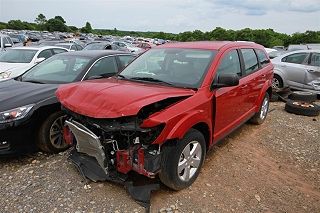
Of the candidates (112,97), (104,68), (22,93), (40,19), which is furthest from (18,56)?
(40,19)

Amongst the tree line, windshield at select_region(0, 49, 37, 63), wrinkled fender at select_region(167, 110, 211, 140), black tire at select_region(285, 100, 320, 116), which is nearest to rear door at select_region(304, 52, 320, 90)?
black tire at select_region(285, 100, 320, 116)

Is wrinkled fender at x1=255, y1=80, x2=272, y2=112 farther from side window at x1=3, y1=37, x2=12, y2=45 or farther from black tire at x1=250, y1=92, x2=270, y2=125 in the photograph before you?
side window at x1=3, y1=37, x2=12, y2=45

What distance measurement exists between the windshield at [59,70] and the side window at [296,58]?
6.62 metres

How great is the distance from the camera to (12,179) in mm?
3975

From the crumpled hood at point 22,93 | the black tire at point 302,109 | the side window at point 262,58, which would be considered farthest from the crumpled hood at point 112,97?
the black tire at point 302,109

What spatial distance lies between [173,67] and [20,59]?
7.10 metres

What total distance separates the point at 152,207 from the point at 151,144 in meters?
0.74

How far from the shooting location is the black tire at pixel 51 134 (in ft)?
14.5

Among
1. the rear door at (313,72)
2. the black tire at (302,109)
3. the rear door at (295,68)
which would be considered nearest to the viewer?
the black tire at (302,109)

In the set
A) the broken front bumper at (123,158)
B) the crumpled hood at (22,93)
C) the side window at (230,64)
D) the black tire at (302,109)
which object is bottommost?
the black tire at (302,109)

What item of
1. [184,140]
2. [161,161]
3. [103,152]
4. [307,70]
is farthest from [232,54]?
[307,70]

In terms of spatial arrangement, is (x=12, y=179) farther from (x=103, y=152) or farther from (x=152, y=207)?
(x=152, y=207)

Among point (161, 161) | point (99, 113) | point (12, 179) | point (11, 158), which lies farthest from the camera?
point (11, 158)

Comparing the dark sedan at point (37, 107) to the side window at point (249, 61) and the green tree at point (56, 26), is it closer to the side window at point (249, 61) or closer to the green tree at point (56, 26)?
the side window at point (249, 61)
